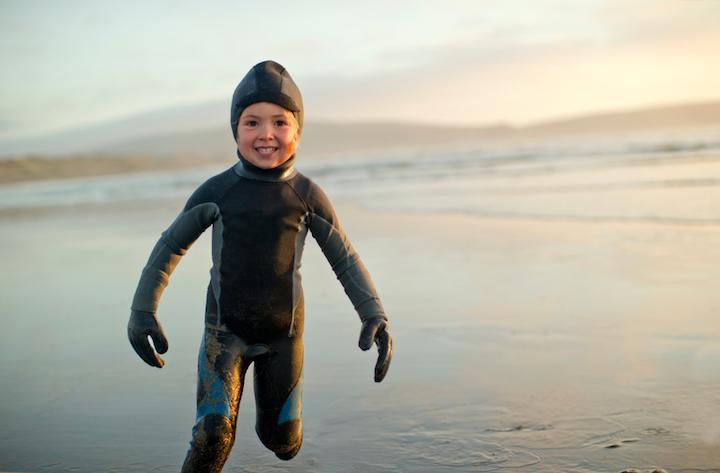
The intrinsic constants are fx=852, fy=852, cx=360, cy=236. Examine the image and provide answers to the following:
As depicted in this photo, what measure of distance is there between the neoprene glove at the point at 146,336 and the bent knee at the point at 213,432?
0.92 ft

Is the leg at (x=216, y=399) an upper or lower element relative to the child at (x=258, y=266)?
lower

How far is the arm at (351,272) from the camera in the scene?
3.30 meters

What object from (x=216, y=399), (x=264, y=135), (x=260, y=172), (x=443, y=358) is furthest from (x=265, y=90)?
(x=443, y=358)

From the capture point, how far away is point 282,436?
331 cm

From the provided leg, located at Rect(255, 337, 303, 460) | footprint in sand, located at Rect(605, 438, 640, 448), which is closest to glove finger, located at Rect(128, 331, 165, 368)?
leg, located at Rect(255, 337, 303, 460)

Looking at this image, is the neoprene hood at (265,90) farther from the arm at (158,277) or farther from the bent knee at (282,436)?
the bent knee at (282,436)

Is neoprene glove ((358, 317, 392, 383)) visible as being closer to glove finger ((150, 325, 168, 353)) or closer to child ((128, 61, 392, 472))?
child ((128, 61, 392, 472))

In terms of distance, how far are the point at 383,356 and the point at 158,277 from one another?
0.91 metres

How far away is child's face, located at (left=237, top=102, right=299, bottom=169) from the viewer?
322 centimetres

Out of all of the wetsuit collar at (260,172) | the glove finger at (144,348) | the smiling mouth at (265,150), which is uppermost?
the smiling mouth at (265,150)

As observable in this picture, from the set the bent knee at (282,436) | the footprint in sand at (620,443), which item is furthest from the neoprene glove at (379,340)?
the footprint in sand at (620,443)

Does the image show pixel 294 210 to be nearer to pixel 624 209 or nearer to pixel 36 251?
pixel 36 251

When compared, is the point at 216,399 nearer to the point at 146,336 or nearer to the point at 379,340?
the point at 146,336

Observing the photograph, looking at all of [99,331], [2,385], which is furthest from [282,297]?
[99,331]
